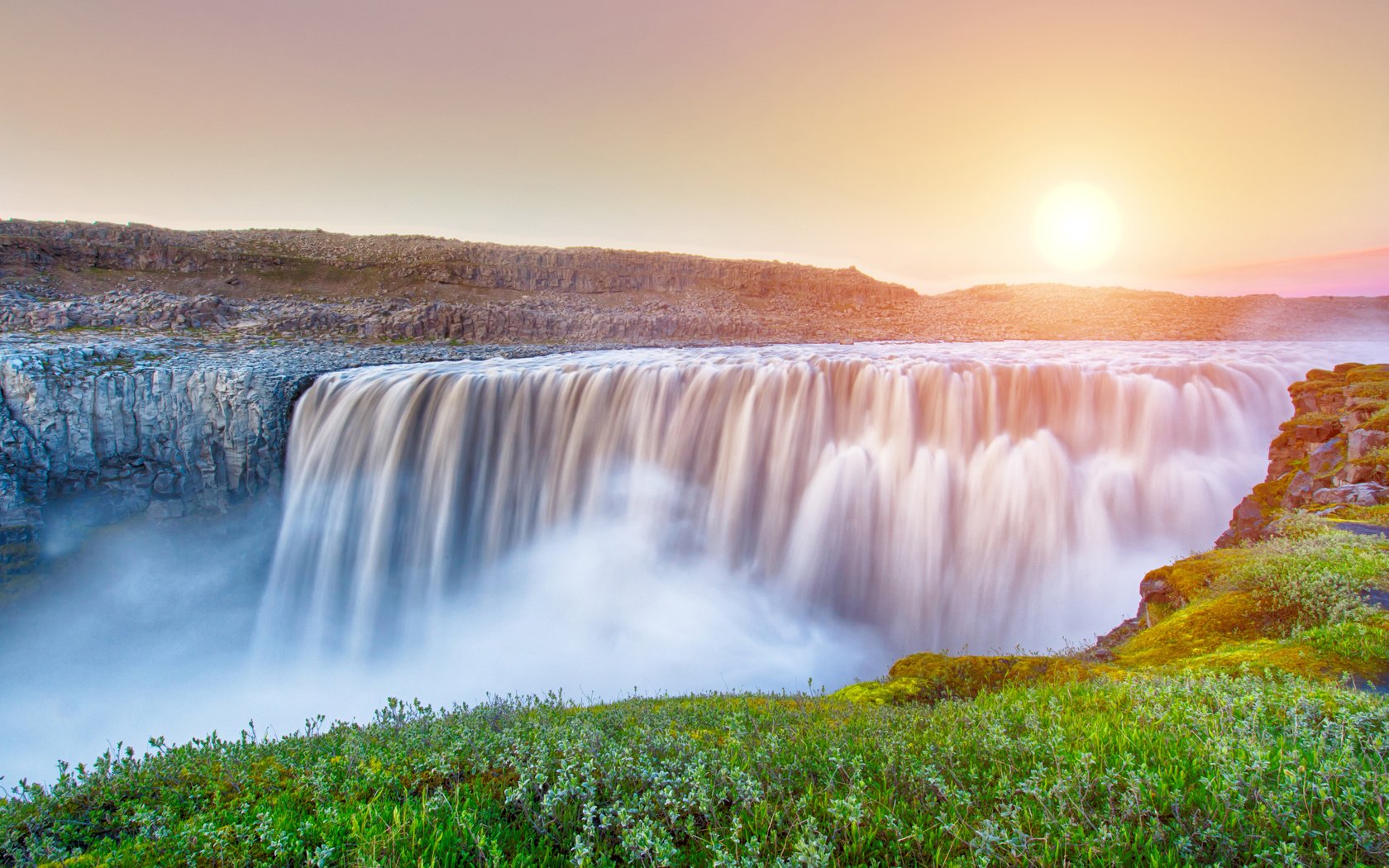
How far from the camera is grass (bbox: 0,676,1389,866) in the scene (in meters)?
1.90

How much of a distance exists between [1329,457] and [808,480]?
8332mm

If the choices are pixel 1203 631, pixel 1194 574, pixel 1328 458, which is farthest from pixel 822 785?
pixel 1328 458

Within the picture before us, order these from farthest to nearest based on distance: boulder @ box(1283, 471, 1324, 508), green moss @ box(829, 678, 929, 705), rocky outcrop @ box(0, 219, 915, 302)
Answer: rocky outcrop @ box(0, 219, 915, 302)
boulder @ box(1283, 471, 1324, 508)
green moss @ box(829, 678, 929, 705)

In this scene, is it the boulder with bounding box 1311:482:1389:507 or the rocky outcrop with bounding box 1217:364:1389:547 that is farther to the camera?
the rocky outcrop with bounding box 1217:364:1389:547

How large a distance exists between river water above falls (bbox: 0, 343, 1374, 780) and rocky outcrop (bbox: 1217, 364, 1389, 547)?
2.22 metres

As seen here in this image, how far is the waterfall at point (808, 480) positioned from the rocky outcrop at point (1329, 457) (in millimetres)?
2228

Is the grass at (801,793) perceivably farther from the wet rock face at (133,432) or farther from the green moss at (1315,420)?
the wet rock face at (133,432)

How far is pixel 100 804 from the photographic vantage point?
2.74 m

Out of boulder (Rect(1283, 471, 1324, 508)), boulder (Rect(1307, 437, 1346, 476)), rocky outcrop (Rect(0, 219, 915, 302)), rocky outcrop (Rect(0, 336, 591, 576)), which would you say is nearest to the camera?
boulder (Rect(1283, 471, 1324, 508))

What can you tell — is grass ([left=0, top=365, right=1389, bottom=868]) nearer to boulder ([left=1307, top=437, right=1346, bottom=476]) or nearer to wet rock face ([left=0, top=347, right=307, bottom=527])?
boulder ([left=1307, top=437, right=1346, bottom=476])

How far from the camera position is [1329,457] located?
8.07 m

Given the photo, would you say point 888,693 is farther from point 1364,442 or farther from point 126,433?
point 126,433

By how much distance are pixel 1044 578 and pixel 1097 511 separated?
182 centimetres

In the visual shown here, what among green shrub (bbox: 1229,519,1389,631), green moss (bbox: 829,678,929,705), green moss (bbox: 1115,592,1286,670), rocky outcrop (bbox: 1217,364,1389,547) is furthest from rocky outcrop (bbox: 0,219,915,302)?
rocky outcrop (bbox: 1217,364,1389,547)
